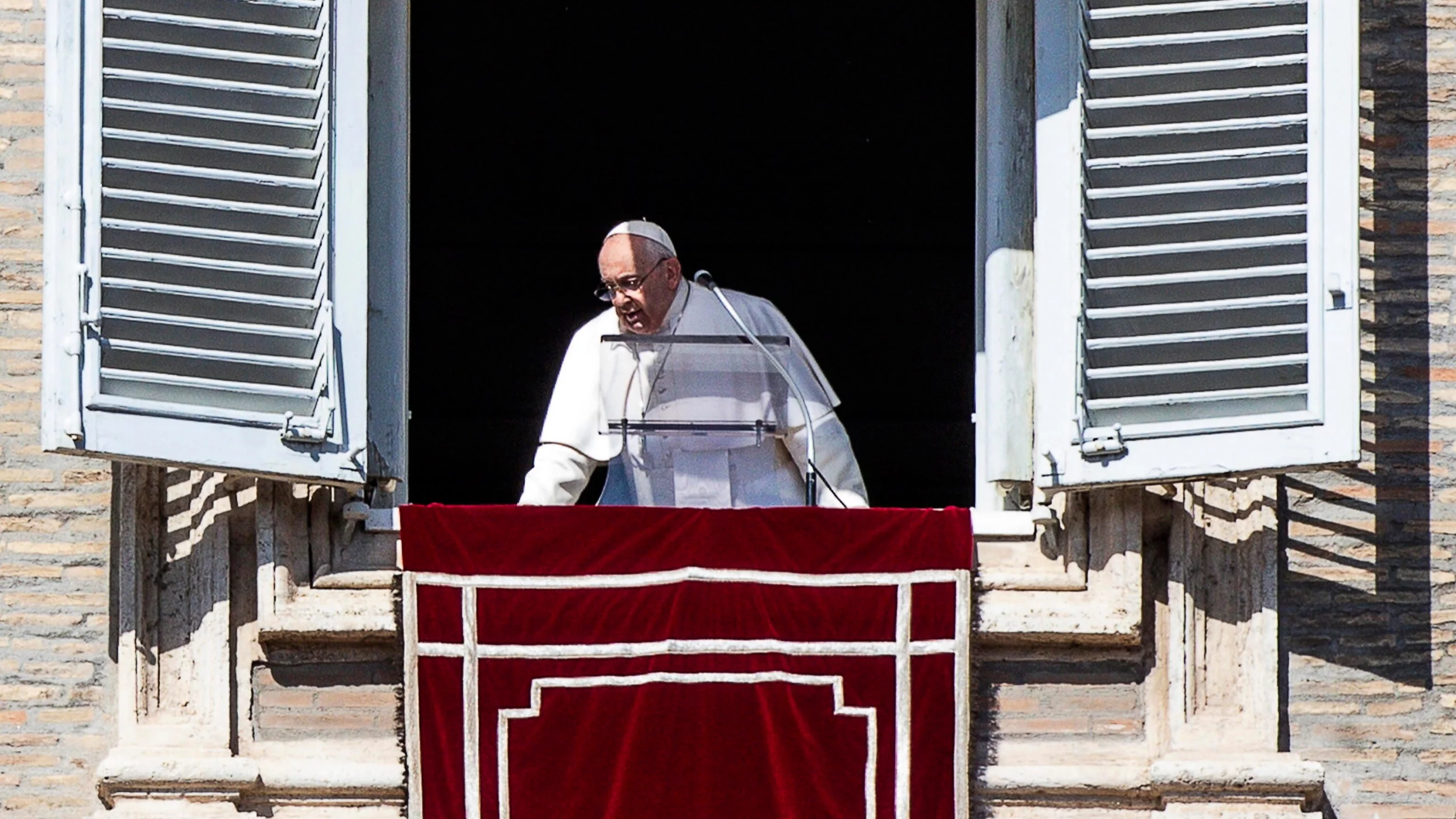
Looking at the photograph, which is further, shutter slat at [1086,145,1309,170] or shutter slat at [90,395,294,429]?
shutter slat at [1086,145,1309,170]

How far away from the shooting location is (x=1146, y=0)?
696cm

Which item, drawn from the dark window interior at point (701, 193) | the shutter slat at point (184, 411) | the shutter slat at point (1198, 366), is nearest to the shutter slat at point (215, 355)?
the shutter slat at point (184, 411)

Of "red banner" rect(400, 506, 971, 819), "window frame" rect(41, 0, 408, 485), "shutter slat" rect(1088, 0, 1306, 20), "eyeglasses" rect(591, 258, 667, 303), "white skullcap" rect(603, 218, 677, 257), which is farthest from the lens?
"white skullcap" rect(603, 218, 677, 257)

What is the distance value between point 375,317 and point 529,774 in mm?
1152

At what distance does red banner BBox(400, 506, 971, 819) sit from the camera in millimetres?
6820

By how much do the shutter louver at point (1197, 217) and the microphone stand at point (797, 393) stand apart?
0.81 meters

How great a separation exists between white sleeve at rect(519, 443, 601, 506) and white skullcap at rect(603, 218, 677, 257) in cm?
64

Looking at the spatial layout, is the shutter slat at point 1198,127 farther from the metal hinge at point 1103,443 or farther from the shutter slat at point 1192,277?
the metal hinge at point 1103,443

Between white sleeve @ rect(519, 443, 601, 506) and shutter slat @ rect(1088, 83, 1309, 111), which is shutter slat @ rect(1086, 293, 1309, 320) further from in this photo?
white sleeve @ rect(519, 443, 601, 506)

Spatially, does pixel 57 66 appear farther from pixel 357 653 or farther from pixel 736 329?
pixel 736 329

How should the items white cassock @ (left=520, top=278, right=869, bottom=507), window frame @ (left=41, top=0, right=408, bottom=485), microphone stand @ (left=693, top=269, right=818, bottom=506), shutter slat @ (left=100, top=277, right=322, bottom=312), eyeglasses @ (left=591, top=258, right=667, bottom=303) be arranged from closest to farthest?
window frame @ (left=41, top=0, right=408, bottom=485) → shutter slat @ (left=100, top=277, right=322, bottom=312) → microphone stand @ (left=693, top=269, right=818, bottom=506) → white cassock @ (left=520, top=278, right=869, bottom=507) → eyeglasses @ (left=591, top=258, right=667, bottom=303)

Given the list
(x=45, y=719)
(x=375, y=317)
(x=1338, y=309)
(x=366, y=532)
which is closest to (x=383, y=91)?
(x=375, y=317)

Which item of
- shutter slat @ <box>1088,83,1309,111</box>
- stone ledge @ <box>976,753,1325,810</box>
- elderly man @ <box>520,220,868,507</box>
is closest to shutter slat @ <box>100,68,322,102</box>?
elderly man @ <box>520,220,868,507</box>

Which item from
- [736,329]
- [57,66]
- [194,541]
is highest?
[57,66]
